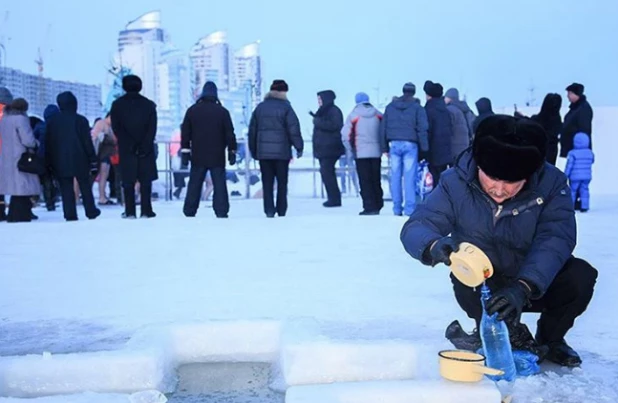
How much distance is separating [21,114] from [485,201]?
20.8ft

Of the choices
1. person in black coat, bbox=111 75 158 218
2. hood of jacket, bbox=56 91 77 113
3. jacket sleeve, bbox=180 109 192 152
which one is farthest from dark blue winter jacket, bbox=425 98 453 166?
hood of jacket, bbox=56 91 77 113

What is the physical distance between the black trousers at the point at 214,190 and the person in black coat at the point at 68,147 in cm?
99

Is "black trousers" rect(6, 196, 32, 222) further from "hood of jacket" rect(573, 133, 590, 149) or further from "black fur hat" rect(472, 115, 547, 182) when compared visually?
"black fur hat" rect(472, 115, 547, 182)

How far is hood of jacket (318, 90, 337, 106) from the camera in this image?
9477mm

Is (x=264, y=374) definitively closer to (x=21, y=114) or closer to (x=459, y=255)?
(x=459, y=255)

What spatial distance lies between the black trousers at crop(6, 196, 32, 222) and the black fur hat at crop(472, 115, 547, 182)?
6584mm

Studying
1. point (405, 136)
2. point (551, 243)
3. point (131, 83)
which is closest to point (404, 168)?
point (405, 136)

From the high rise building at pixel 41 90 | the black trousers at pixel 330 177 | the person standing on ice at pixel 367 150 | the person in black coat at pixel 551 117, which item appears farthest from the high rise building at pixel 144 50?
the person in black coat at pixel 551 117

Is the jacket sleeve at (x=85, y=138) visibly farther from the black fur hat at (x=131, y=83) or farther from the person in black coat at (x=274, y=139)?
the person in black coat at (x=274, y=139)

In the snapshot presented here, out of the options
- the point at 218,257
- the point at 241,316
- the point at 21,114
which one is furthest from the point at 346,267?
the point at 21,114

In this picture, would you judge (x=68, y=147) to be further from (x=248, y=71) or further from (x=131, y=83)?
(x=248, y=71)

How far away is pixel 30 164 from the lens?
7.84m

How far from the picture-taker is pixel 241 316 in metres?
3.52

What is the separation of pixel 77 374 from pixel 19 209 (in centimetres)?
598
